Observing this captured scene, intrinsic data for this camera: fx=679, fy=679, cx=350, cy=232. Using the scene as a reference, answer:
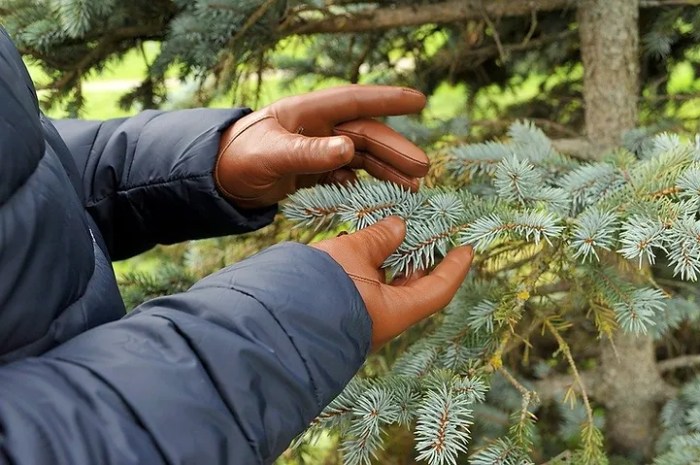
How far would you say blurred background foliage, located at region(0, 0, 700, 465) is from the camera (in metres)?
1.37

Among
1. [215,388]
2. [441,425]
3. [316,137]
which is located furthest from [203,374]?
[316,137]

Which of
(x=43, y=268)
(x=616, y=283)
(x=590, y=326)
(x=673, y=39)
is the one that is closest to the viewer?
(x=43, y=268)

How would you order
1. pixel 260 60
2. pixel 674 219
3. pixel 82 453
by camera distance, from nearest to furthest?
pixel 82 453
pixel 674 219
pixel 260 60

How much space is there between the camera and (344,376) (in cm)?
82

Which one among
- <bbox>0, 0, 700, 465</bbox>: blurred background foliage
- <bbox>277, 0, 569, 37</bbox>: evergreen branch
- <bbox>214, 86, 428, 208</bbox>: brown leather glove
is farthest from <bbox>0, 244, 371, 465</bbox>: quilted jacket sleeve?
<bbox>277, 0, 569, 37</bbox>: evergreen branch

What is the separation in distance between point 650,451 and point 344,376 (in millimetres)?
1068

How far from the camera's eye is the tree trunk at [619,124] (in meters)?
1.43

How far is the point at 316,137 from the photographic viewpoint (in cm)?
106

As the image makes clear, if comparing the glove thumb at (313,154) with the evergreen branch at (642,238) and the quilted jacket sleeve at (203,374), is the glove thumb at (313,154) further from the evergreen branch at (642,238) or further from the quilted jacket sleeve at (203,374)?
the evergreen branch at (642,238)

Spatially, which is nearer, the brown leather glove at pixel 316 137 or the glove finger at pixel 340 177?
the brown leather glove at pixel 316 137

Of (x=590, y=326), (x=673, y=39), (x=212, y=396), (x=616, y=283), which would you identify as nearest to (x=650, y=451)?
(x=590, y=326)

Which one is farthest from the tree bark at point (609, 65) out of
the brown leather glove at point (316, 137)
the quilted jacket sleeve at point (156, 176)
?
the quilted jacket sleeve at point (156, 176)

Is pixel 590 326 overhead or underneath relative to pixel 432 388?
underneath

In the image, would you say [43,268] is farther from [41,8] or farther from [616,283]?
[41,8]
